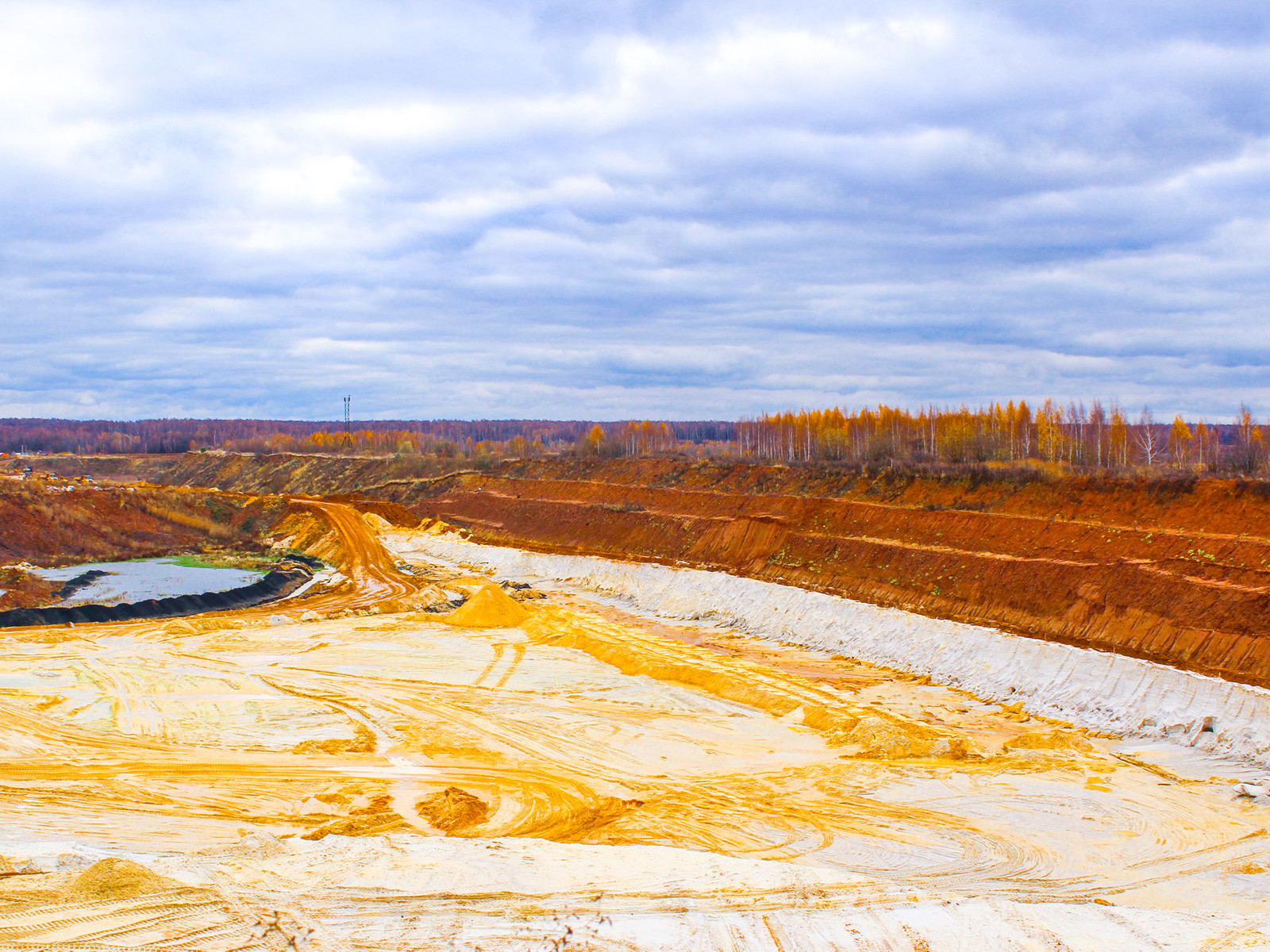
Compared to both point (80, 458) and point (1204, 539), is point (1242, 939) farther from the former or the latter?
point (80, 458)

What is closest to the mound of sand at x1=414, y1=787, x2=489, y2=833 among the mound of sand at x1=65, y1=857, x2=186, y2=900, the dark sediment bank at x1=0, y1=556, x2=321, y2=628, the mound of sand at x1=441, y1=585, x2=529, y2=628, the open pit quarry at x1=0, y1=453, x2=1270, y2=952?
the open pit quarry at x1=0, y1=453, x2=1270, y2=952

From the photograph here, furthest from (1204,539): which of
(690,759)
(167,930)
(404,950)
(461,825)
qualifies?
(167,930)

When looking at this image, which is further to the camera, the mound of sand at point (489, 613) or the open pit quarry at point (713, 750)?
the mound of sand at point (489, 613)

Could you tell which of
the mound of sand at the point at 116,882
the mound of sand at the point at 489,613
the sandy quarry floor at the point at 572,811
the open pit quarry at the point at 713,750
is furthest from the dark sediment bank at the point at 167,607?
the mound of sand at the point at 116,882

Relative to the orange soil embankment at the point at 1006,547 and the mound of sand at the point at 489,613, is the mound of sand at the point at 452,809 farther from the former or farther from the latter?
the orange soil embankment at the point at 1006,547

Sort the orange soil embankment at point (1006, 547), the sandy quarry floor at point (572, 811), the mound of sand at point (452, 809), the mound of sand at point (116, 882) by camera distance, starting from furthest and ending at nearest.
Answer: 1. the orange soil embankment at point (1006, 547)
2. the mound of sand at point (452, 809)
3. the sandy quarry floor at point (572, 811)
4. the mound of sand at point (116, 882)

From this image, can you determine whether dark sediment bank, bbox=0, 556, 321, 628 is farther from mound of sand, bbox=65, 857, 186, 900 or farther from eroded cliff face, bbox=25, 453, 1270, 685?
mound of sand, bbox=65, 857, 186, 900
